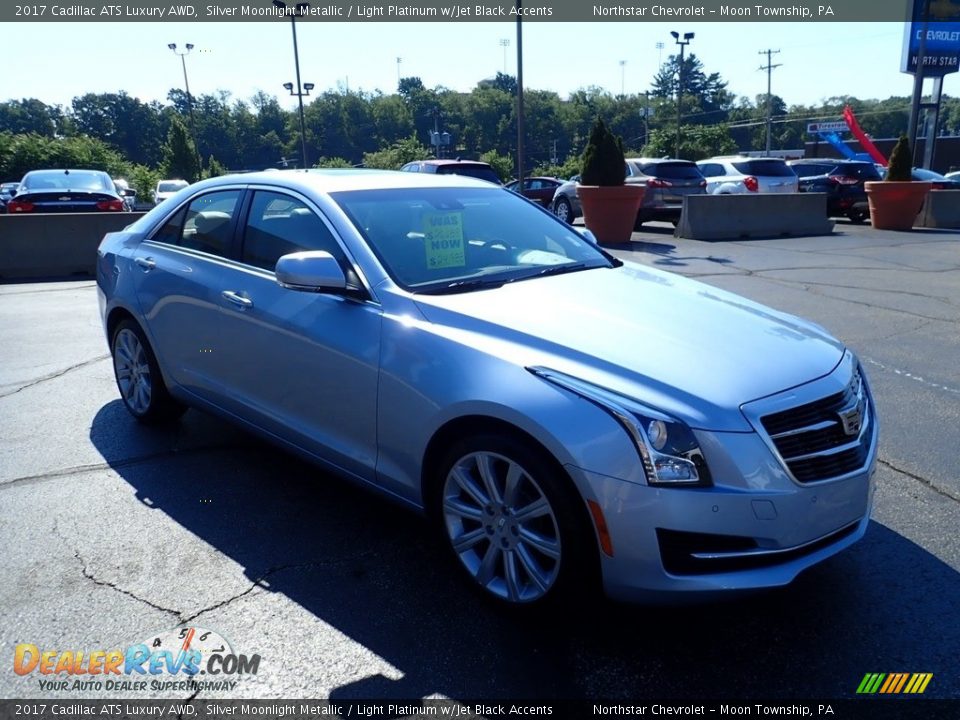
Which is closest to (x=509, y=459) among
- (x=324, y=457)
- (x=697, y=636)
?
(x=697, y=636)

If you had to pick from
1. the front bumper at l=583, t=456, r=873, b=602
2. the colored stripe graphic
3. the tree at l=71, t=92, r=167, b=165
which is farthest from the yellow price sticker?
the tree at l=71, t=92, r=167, b=165

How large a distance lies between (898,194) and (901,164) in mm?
695

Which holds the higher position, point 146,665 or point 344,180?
point 344,180

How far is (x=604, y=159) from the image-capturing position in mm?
13891

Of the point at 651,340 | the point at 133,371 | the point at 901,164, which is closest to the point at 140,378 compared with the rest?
the point at 133,371

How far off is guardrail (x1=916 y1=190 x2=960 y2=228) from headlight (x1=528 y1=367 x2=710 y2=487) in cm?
1877

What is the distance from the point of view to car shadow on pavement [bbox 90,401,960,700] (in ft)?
8.34

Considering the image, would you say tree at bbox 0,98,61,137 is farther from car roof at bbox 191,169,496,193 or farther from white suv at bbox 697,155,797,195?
car roof at bbox 191,169,496,193

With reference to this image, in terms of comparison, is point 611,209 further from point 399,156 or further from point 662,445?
point 399,156

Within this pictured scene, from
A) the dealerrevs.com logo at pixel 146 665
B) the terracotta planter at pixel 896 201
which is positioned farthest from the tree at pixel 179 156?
the dealerrevs.com logo at pixel 146 665

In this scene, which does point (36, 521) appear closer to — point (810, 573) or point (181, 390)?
point (181, 390)

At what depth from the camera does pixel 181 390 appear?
14.9ft

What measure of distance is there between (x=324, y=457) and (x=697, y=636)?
180 centimetres

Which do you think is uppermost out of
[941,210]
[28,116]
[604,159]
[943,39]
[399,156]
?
[28,116]
